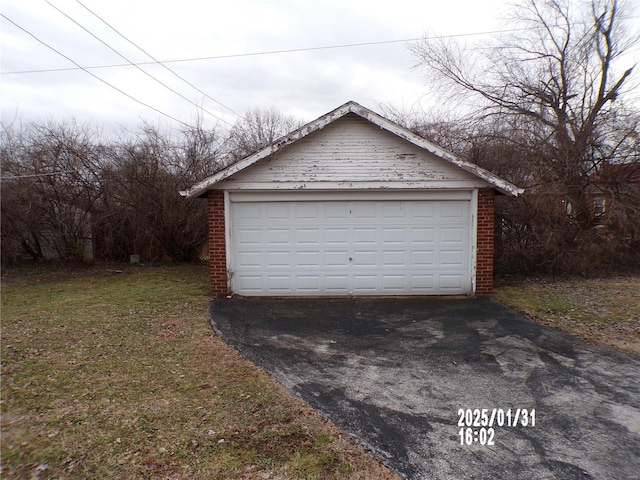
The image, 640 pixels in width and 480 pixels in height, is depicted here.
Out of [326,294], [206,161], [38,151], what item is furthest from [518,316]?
[38,151]

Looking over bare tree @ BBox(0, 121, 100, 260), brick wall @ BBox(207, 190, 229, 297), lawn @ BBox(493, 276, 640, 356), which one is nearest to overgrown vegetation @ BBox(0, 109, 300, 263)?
bare tree @ BBox(0, 121, 100, 260)

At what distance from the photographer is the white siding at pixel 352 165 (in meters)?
8.62

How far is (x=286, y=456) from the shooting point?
307 cm

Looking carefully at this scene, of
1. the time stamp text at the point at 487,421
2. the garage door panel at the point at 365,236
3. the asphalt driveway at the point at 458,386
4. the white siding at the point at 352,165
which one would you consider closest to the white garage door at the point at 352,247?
the garage door panel at the point at 365,236

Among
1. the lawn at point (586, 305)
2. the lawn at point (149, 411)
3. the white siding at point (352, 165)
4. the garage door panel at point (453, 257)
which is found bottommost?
the lawn at point (149, 411)

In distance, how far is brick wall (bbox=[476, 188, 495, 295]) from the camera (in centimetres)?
871

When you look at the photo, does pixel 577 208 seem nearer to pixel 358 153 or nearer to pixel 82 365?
pixel 358 153

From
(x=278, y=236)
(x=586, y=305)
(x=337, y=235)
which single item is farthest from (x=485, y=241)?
(x=278, y=236)

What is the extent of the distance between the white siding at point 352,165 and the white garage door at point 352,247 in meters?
A: 0.48

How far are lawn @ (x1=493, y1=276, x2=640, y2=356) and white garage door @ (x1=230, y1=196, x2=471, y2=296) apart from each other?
1.50m

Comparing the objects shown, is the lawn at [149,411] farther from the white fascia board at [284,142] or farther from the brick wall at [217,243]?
the white fascia board at [284,142]

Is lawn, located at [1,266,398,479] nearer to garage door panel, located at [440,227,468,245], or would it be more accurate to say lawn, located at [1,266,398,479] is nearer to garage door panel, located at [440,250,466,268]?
garage door panel, located at [440,250,466,268]

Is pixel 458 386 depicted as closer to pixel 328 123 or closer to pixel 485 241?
pixel 485 241

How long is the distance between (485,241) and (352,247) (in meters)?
2.97
